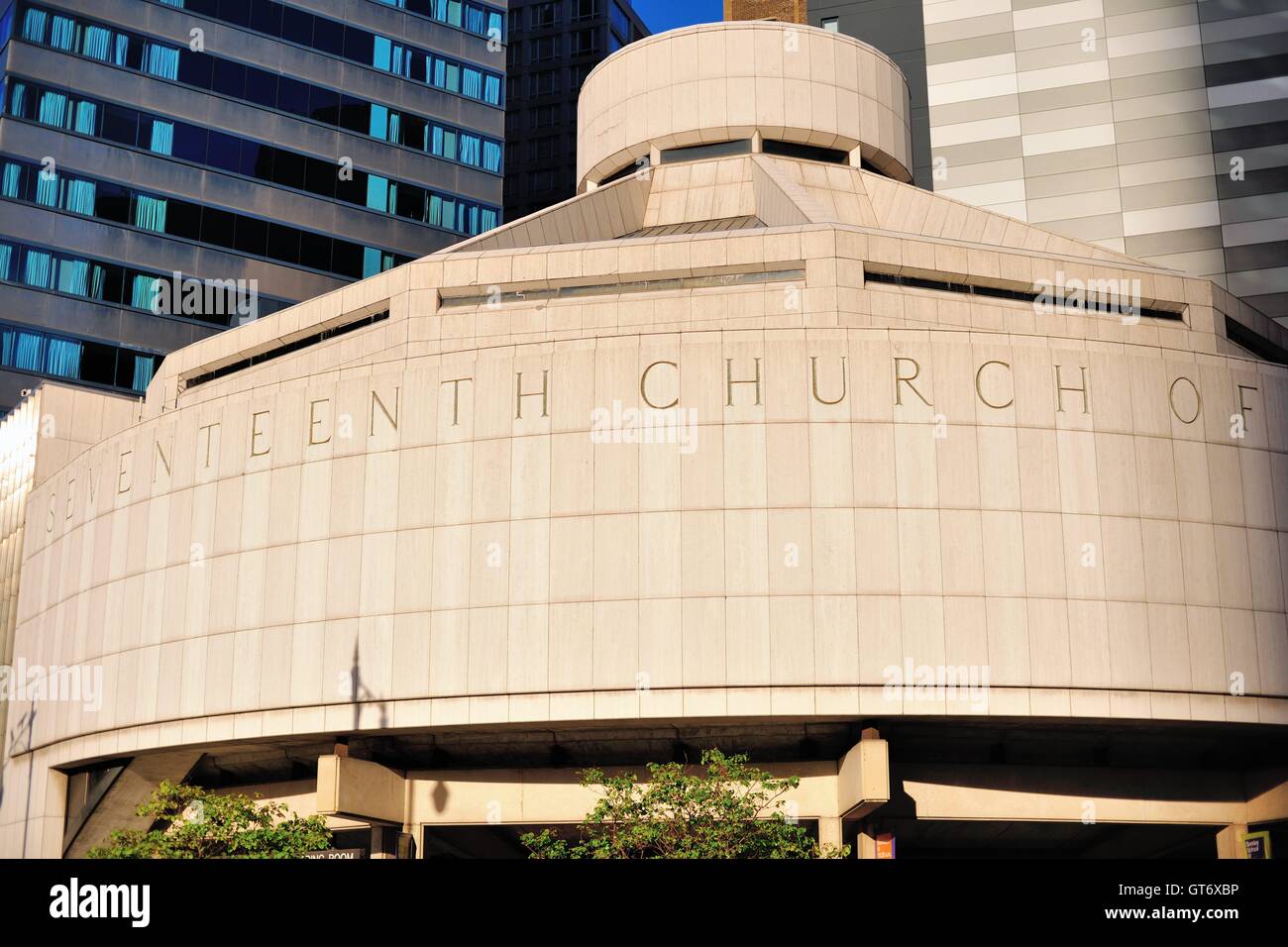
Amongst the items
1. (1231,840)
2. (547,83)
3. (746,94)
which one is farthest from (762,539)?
(547,83)

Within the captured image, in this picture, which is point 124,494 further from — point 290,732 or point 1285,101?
point 1285,101

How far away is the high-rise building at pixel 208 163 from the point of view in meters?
71.1

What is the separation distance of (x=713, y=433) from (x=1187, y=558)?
10.7 metres

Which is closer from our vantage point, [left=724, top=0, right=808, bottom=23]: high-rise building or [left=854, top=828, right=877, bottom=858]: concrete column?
[left=854, top=828, right=877, bottom=858]: concrete column

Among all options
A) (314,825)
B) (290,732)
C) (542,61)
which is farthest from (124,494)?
(542,61)

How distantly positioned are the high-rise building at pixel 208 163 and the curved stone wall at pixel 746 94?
2708 centimetres

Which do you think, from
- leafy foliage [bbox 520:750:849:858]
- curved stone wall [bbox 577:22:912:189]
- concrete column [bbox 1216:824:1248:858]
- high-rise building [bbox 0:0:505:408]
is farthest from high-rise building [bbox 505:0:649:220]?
leafy foliage [bbox 520:750:849:858]

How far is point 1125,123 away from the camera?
69188mm

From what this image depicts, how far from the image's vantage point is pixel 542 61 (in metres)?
127

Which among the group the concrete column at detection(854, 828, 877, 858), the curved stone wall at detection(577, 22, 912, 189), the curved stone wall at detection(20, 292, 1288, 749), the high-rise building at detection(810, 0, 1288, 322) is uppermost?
the high-rise building at detection(810, 0, 1288, 322)

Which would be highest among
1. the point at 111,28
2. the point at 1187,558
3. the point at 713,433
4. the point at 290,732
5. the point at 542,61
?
the point at 542,61

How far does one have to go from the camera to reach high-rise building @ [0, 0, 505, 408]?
2800 inches

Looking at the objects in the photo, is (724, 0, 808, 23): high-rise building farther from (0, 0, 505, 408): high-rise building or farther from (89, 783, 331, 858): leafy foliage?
(89, 783, 331, 858): leafy foliage

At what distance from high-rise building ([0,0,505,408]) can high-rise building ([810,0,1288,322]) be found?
87.2 ft
